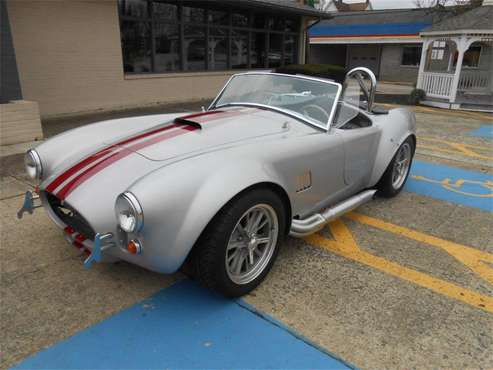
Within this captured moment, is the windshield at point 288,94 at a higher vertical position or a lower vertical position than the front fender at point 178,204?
higher

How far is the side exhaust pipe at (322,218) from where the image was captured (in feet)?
9.61

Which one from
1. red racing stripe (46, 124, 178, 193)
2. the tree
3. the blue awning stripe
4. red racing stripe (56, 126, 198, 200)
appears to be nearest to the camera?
red racing stripe (56, 126, 198, 200)

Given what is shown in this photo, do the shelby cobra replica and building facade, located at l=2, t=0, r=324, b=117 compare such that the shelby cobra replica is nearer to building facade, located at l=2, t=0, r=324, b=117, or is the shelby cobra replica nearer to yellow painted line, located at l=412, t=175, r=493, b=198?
yellow painted line, located at l=412, t=175, r=493, b=198

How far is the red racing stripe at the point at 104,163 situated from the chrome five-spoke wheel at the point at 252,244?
88cm

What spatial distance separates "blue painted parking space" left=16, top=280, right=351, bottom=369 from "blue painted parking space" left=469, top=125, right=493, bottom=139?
8.05 metres

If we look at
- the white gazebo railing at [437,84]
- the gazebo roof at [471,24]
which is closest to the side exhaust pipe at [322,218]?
the white gazebo railing at [437,84]

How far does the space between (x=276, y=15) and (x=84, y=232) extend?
14.5 meters

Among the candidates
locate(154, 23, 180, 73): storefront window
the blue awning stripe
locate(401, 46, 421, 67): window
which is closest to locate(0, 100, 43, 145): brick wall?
locate(154, 23, 180, 73): storefront window

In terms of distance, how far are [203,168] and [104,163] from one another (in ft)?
2.45

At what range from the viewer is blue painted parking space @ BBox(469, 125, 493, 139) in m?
8.53

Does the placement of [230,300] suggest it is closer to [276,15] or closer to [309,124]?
[309,124]

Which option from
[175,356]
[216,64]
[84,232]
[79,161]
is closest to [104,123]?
[79,161]

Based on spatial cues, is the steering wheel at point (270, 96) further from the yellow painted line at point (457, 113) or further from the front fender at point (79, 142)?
the yellow painted line at point (457, 113)

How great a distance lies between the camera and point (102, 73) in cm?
996
